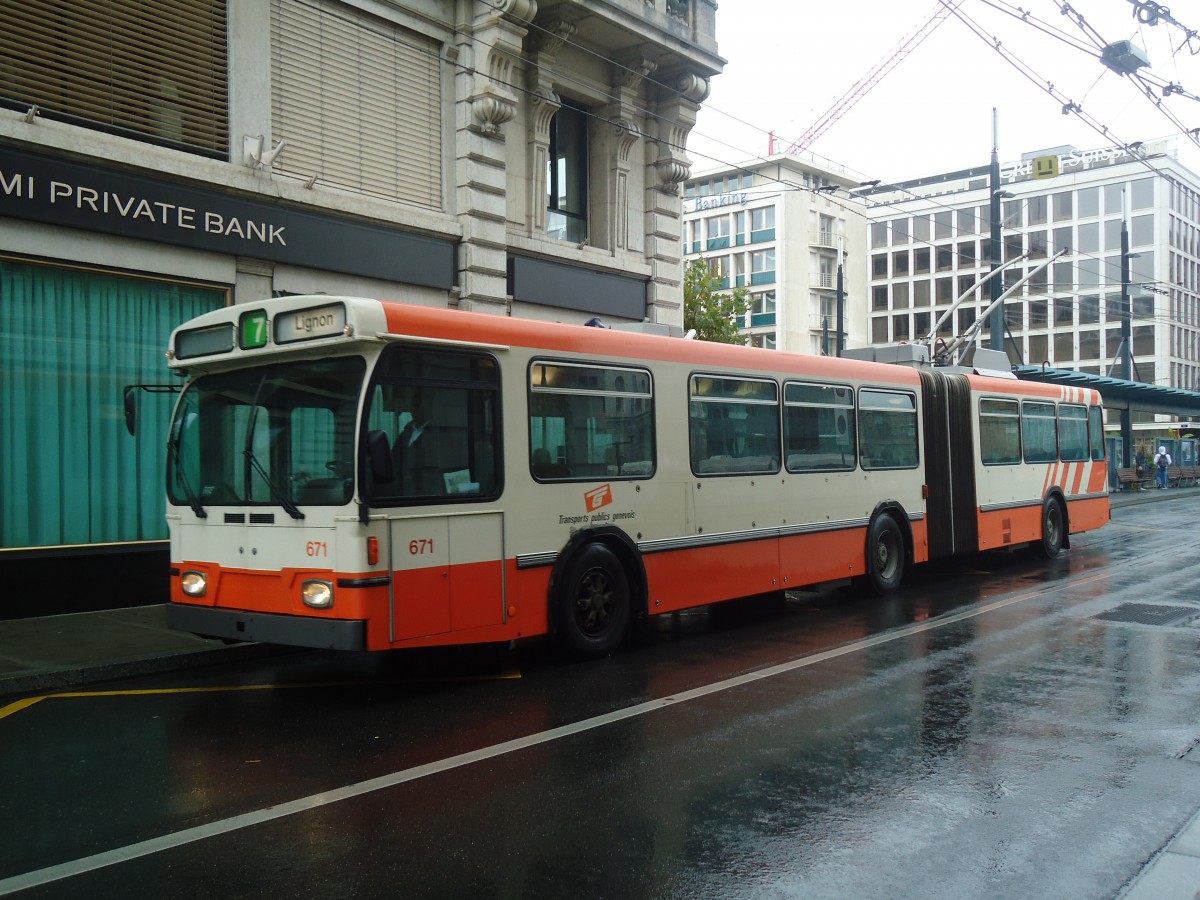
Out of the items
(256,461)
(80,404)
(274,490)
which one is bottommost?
(274,490)

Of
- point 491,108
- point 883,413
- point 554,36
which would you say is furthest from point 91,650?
point 554,36

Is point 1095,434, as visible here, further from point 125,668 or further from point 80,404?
point 125,668

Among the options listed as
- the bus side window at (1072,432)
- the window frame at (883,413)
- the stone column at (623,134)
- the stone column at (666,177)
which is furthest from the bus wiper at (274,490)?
the bus side window at (1072,432)

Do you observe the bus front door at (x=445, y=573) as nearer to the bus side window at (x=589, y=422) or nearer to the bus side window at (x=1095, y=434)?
the bus side window at (x=589, y=422)

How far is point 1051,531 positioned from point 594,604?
10917 millimetres

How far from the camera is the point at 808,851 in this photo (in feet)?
14.8

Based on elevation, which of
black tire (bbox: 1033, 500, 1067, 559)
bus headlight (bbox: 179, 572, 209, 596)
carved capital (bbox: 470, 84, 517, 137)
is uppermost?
carved capital (bbox: 470, 84, 517, 137)

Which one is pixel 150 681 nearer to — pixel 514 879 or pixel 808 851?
pixel 514 879

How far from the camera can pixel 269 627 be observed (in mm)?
7352

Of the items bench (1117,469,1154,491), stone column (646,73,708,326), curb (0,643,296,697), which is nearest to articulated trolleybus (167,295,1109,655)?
curb (0,643,296,697)

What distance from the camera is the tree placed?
33469mm

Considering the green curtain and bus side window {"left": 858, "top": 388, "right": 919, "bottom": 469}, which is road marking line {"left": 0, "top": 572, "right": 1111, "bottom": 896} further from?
the green curtain

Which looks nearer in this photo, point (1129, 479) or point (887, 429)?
point (887, 429)

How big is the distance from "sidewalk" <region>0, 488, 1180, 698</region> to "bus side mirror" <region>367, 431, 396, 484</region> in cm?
305
